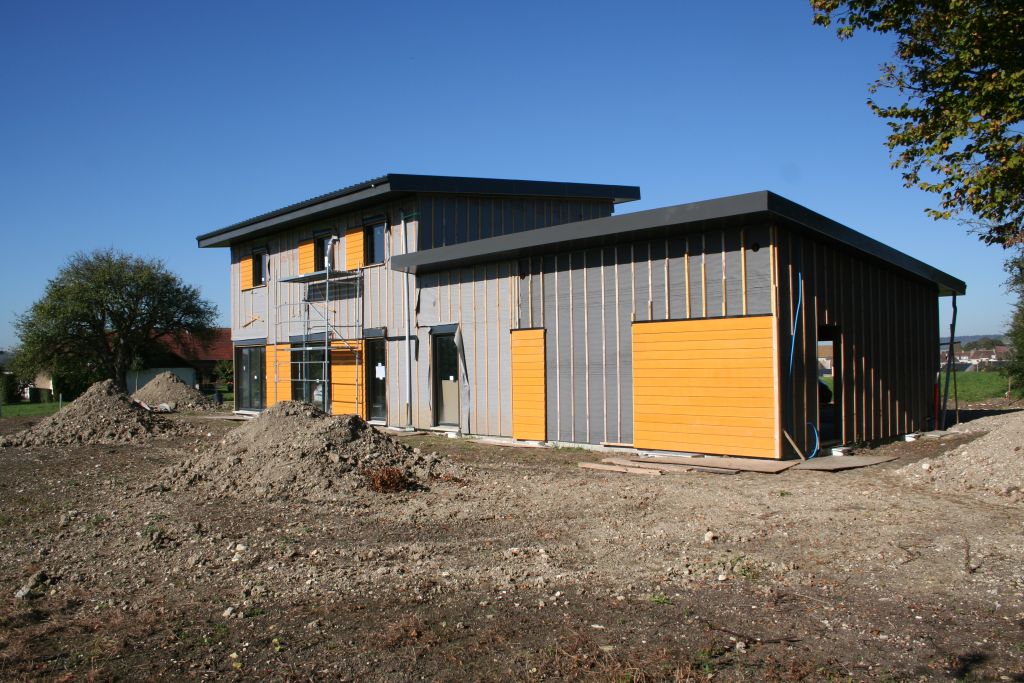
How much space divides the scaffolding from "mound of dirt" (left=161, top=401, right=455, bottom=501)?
23.0ft

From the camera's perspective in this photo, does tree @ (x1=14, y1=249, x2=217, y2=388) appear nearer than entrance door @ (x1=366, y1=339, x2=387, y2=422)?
No

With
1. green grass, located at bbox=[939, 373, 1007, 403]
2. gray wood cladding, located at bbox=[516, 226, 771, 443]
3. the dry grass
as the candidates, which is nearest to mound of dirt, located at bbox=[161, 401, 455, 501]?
the dry grass

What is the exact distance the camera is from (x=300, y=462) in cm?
998

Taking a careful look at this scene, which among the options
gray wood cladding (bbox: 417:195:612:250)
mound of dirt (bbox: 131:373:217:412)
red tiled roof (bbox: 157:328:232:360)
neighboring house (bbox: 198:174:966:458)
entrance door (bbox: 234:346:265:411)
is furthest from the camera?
red tiled roof (bbox: 157:328:232:360)

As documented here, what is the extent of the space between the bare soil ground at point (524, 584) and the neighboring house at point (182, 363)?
40.1 m

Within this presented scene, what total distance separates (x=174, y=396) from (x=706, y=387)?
77.4 feet

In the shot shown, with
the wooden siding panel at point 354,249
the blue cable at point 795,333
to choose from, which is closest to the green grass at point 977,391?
the blue cable at point 795,333

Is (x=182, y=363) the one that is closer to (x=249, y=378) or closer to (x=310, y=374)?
(x=249, y=378)

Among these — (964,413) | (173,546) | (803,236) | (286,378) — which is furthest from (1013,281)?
(173,546)

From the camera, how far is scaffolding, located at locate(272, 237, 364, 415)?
18953 mm

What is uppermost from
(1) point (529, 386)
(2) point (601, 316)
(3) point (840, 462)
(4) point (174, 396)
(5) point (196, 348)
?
(5) point (196, 348)

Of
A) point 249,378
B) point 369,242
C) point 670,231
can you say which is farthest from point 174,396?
point 670,231

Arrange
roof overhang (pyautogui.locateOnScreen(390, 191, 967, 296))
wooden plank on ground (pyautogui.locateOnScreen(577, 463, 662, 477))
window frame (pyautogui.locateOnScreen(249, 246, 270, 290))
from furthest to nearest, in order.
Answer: window frame (pyautogui.locateOnScreen(249, 246, 270, 290))
roof overhang (pyautogui.locateOnScreen(390, 191, 967, 296))
wooden plank on ground (pyautogui.locateOnScreen(577, 463, 662, 477))

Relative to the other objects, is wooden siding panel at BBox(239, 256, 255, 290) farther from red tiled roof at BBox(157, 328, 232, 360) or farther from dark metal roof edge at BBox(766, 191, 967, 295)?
red tiled roof at BBox(157, 328, 232, 360)
